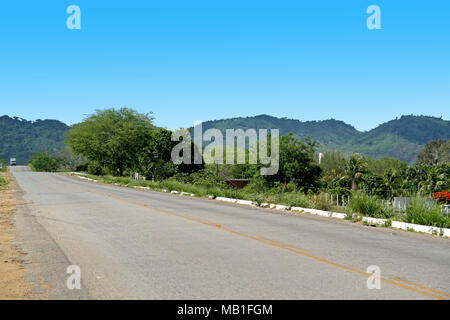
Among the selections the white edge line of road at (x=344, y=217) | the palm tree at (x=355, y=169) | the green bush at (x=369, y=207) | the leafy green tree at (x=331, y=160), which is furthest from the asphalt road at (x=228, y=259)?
the leafy green tree at (x=331, y=160)

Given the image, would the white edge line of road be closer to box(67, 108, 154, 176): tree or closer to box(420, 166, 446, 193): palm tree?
box(67, 108, 154, 176): tree

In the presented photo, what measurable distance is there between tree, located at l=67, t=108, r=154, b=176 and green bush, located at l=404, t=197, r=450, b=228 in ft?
187

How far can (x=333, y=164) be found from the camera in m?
124

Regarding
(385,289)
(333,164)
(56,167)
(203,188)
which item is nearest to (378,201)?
(385,289)

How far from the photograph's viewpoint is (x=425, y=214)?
45.3ft

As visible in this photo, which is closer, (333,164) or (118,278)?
(118,278)

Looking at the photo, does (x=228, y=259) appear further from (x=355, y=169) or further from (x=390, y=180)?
(x=390, y=180)

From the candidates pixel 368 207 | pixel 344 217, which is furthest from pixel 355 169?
pixel 344 217

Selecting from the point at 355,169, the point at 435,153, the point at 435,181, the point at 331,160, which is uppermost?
the point at 435,153

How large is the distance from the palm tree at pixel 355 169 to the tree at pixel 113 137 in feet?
123

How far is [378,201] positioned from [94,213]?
1101 cm

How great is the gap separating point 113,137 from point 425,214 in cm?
5954

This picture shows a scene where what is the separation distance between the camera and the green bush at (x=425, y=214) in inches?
526
